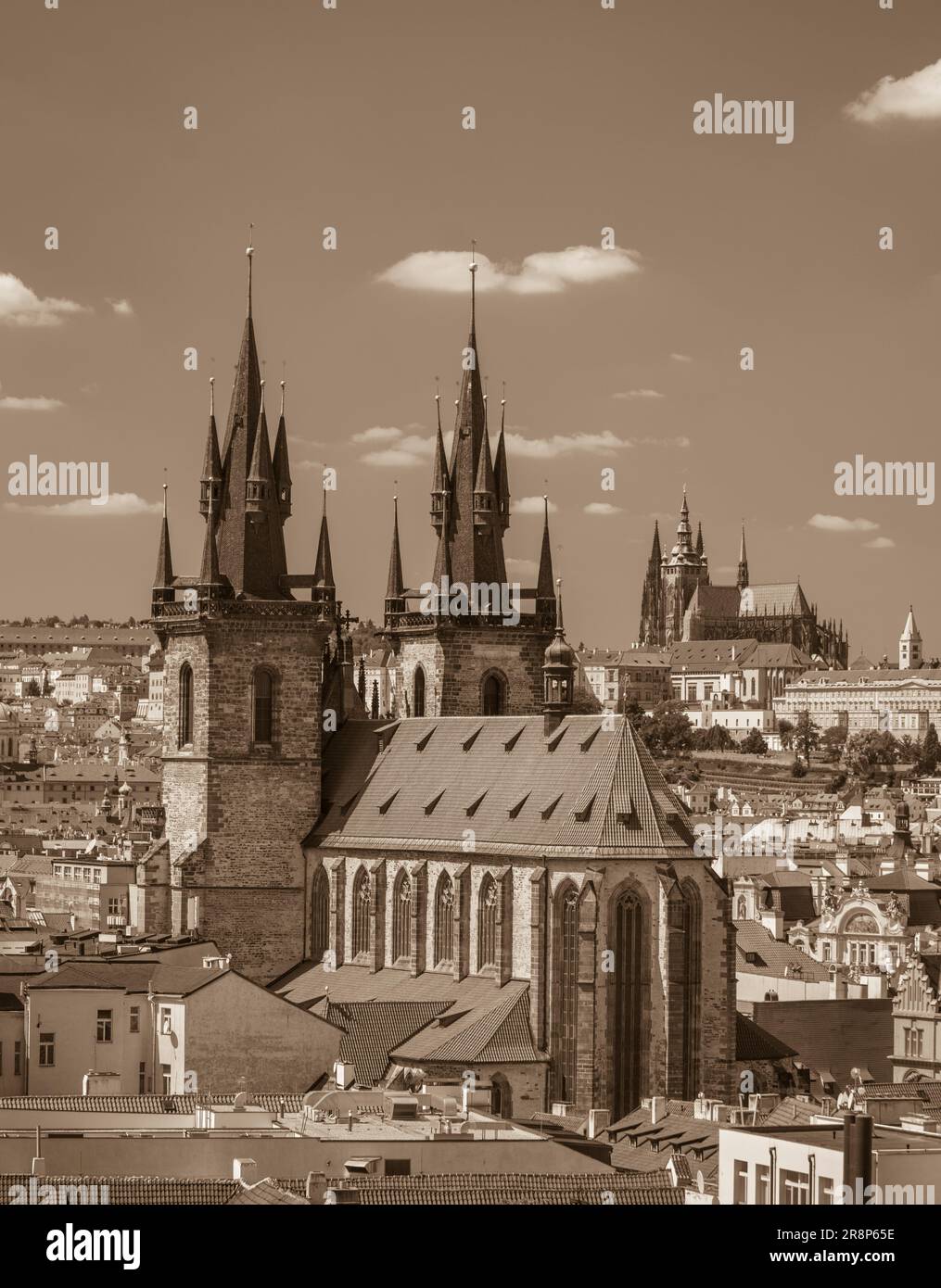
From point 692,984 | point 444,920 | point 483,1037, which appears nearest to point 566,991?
point 483,1037

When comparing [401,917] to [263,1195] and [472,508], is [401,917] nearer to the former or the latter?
[472,508]

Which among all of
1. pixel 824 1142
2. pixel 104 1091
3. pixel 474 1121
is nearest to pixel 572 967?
pixel 104 1091

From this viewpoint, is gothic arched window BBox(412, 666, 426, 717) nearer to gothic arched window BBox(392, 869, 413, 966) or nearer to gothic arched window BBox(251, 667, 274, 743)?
Answer: gothic arched window BBox(251, 667, 274, 743)

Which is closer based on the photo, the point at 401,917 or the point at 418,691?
the point at 401,917

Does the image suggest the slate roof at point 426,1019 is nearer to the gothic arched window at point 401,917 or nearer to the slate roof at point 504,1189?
the gothic arched window at point 401,917

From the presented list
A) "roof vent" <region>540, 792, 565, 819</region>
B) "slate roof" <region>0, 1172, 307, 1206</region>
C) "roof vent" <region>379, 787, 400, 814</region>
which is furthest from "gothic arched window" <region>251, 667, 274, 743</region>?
"slate roof" <region>0, 1172, 307, 1206</region>
